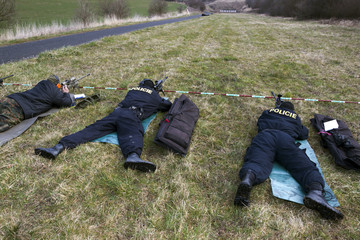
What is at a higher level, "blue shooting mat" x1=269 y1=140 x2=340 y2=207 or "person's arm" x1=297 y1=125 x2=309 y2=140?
"person's arm" x1=297 y1=125 x2=309 y2=140

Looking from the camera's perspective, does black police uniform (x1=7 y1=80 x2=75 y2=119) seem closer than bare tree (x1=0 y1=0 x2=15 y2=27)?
Yes

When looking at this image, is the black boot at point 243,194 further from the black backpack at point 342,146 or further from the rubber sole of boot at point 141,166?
the black backpack at point 342,146

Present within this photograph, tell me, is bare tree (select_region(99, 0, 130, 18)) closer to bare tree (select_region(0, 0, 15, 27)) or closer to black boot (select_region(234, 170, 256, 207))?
bare tree (select_region(0, 0, 15, 27))

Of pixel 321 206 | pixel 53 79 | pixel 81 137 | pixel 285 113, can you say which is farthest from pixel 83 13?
pixel 321 206

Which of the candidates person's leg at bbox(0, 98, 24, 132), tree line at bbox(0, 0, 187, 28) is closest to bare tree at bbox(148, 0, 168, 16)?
tree line at bbox(0, 0, 187, 28)

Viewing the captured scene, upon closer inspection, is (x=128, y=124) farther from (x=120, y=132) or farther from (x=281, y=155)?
(x=281, y=155)

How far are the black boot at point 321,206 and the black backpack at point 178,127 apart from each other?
2.04 metres

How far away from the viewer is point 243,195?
2.80 m

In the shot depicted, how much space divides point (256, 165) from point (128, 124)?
253 centimetres

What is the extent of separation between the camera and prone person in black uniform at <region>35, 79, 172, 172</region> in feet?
11.1

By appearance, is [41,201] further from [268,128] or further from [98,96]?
[268,128]

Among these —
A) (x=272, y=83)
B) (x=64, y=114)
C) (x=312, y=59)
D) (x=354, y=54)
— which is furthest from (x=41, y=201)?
(x=354, y=54)

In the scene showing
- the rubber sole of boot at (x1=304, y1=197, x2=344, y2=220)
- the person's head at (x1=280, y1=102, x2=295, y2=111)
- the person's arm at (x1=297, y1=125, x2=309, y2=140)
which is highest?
the person's head at (x1=280, y1=102, x2=295, y2=111)

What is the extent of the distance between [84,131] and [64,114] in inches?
57.6
